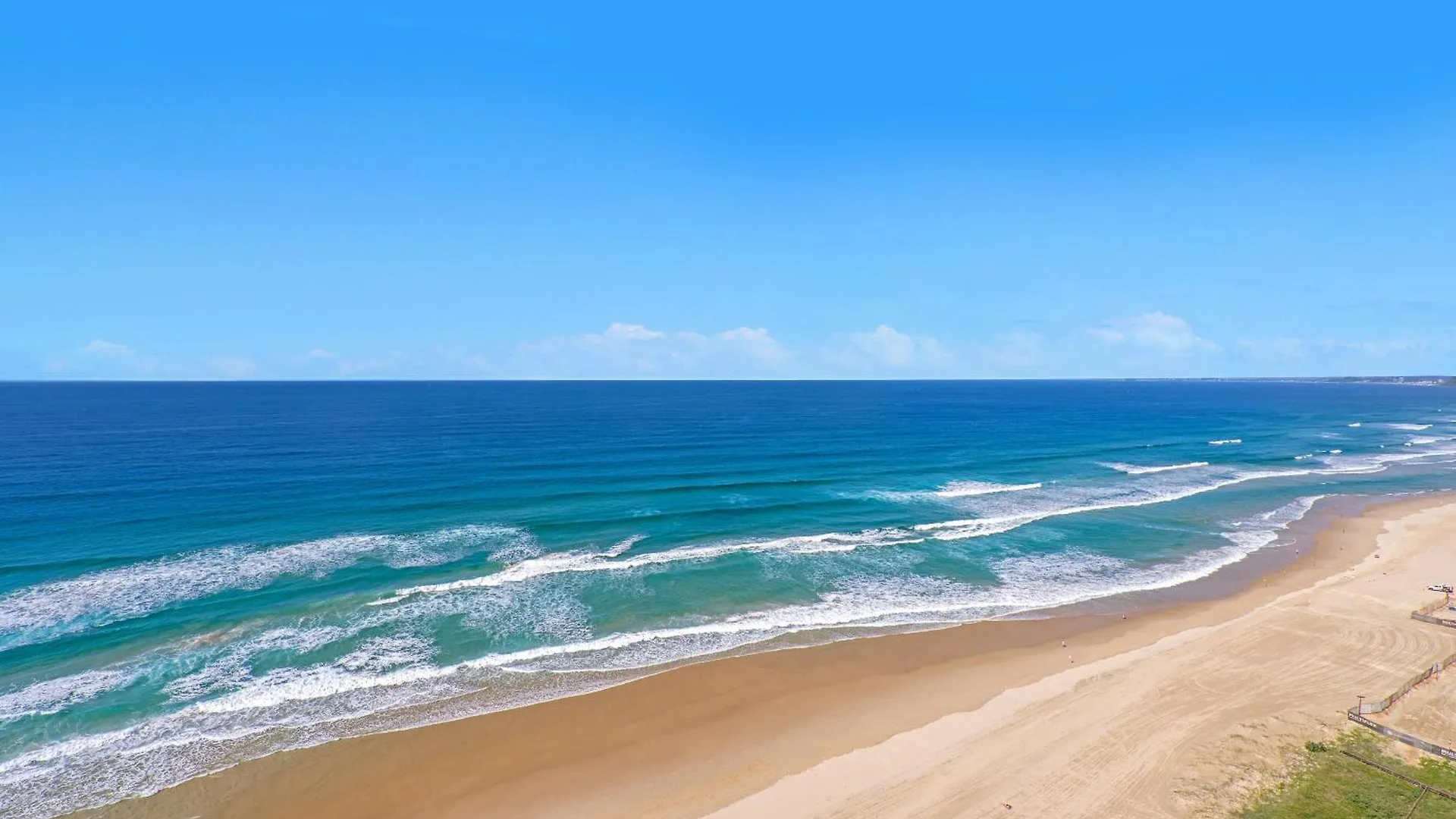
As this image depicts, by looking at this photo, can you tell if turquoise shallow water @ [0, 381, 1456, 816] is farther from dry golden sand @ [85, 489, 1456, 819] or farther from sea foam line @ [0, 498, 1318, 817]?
dry golden sand @ [85, 489, 1456, 819]

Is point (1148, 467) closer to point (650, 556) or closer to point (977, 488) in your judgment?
point (977, 488)

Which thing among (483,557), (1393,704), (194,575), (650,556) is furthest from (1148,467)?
(194,575)

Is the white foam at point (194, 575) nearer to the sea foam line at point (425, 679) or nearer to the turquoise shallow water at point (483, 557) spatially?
the turquoise shallow water at point (483, 557)

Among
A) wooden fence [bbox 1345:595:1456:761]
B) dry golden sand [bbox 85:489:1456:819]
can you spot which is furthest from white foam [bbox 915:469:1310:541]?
wooden fence [bbox 1345:595:1456:761]

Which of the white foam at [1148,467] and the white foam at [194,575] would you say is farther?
the white foam at [1148,467]

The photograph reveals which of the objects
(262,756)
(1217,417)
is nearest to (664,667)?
(262,756)

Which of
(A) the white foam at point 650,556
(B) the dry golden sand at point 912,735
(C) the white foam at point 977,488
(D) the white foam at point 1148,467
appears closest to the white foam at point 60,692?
(B) the dry golden sand at point 912,735

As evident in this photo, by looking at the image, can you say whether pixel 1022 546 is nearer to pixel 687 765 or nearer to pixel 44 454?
pixel 687 765
